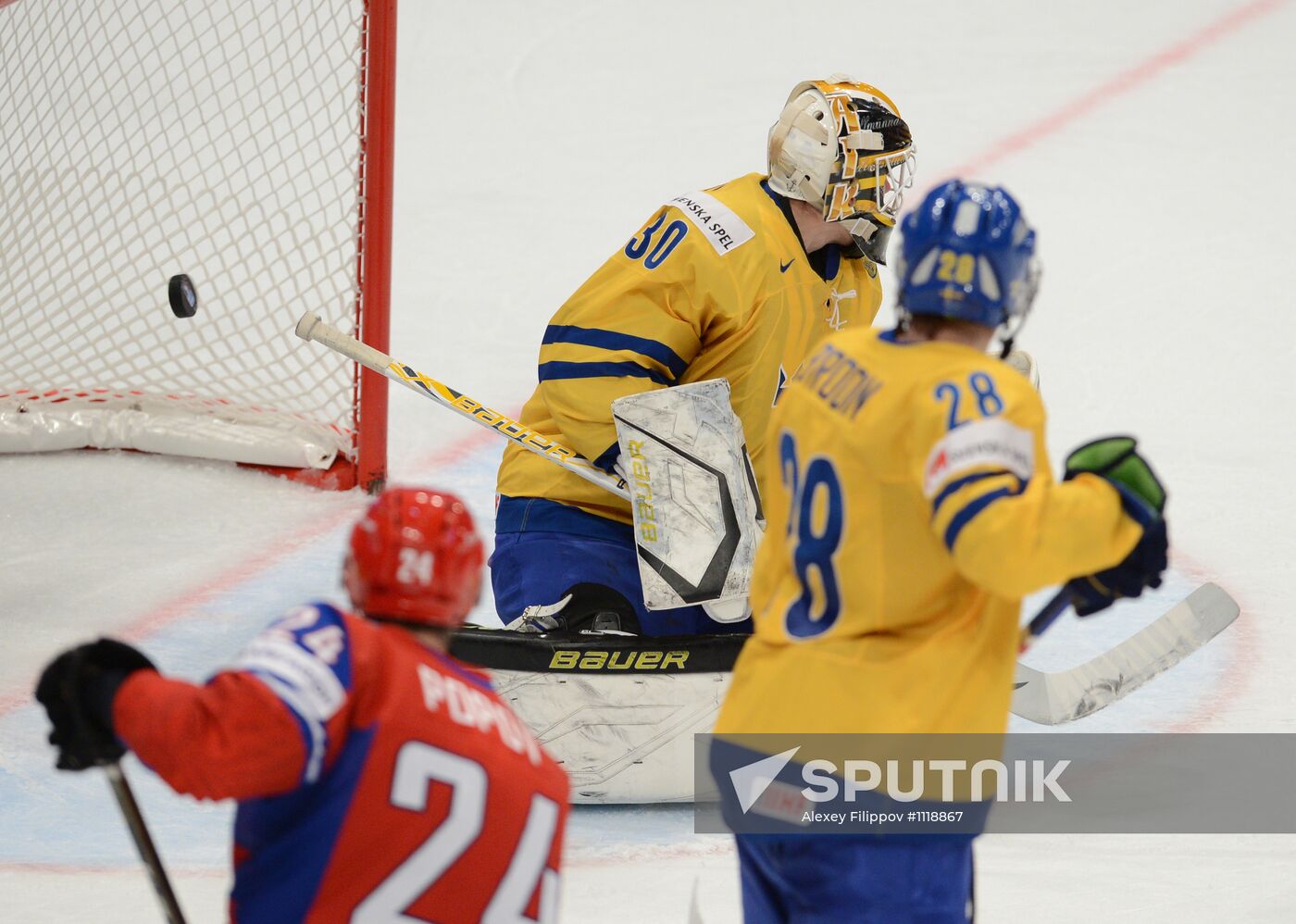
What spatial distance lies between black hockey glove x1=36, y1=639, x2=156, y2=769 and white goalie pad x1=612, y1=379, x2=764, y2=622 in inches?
54.8

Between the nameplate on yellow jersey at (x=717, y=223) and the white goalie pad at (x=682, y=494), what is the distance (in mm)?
211

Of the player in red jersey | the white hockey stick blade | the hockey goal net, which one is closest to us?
the player in red jersey

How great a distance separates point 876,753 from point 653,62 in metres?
5.45

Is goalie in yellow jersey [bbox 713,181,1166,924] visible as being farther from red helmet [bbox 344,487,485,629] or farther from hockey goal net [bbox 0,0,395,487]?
hockey goal net [bbox 0,0,395,487]

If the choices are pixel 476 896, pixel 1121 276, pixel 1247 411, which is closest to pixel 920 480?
pixel 476 896

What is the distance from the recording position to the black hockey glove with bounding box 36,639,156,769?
1427 millimetres

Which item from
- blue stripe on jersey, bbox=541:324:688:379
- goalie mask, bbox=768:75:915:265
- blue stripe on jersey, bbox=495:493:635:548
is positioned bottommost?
blue stripe on jersey, bbox=495:493:635:548

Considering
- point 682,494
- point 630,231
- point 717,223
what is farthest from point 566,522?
point 630,231

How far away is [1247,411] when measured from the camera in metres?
Answer: 4.50

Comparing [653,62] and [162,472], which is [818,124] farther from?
[653,62]

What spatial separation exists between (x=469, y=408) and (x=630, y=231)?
2517 mm

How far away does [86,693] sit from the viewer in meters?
1.43

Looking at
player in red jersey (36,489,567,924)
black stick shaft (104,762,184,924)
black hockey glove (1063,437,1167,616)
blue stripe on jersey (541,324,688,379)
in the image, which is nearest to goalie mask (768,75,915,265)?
blue stripe on jersey (541,324,688,379)

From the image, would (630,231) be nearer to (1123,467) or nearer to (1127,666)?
(1127,666)
